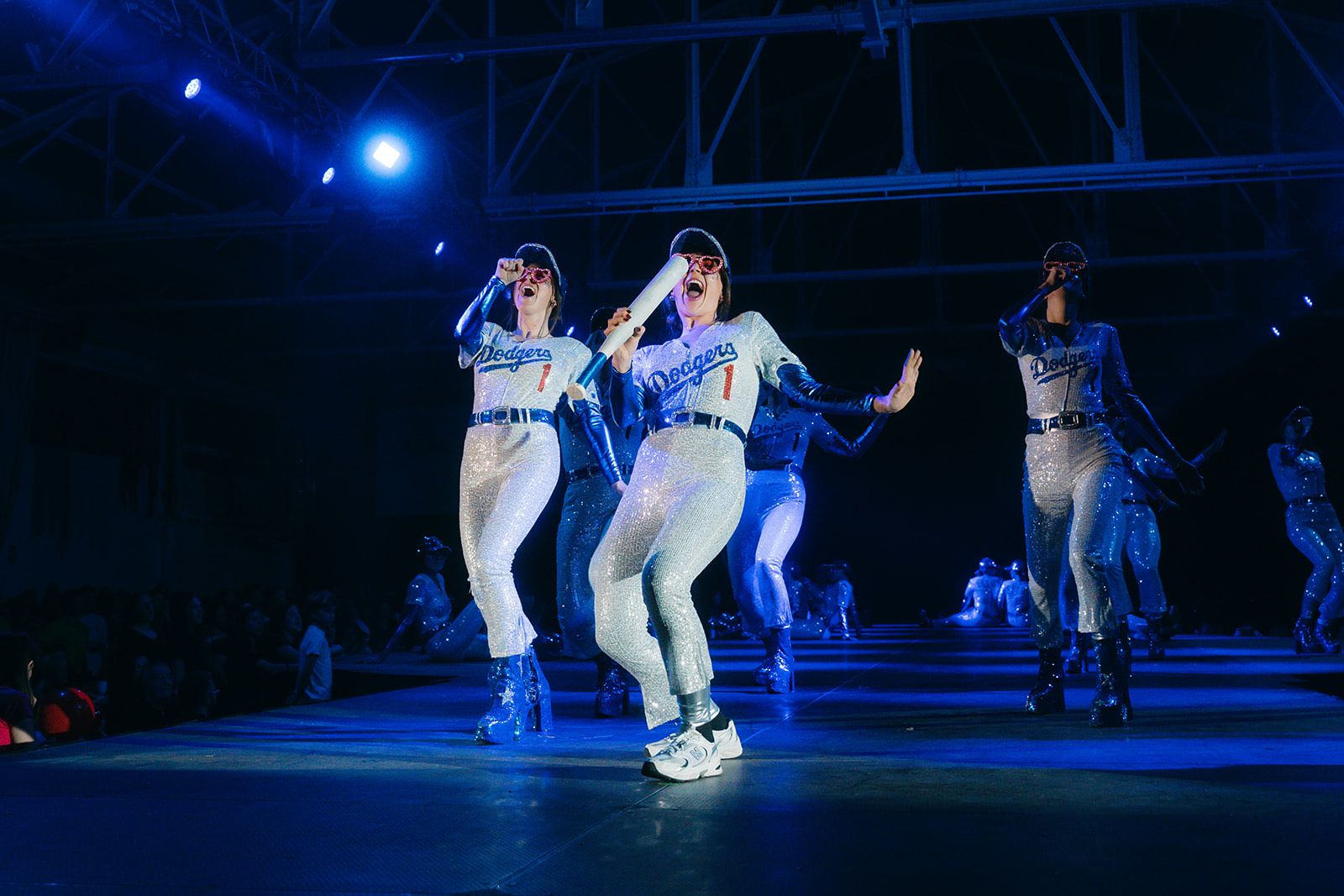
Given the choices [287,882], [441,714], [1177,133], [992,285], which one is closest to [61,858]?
[287,882]

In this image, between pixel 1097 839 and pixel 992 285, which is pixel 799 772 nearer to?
pixel 1097 839

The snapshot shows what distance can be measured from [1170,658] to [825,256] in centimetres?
1197

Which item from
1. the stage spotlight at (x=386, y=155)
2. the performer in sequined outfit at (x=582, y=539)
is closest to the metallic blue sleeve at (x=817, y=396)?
the performer in sequined outfit at (x=582, y=539)

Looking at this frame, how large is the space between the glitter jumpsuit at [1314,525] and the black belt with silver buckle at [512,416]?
8572 millimetres

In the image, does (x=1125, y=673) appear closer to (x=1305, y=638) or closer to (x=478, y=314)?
(x=478, y=314)

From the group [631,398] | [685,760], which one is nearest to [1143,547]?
[631,398]

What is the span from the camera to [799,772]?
3.54 metres

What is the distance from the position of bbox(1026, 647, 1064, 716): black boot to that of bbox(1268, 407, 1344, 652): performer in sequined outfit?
659cm

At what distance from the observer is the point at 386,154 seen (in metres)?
12.8

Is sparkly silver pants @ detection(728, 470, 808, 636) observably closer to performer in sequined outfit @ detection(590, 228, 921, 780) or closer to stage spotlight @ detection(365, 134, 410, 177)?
performer in sequined outfit @ detection(590, 228, 921, 780)

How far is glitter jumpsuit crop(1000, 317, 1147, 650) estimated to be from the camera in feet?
16.2

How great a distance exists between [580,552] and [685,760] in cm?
253

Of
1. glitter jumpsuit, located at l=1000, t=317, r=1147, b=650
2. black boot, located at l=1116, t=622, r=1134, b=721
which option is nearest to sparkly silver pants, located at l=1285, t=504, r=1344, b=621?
glitter jumpsuit, located at l=1000, t=317, r=1147, b=650

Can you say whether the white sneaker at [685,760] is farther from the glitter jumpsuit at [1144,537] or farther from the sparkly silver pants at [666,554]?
the glitter jumpsuit at [1144,537]
